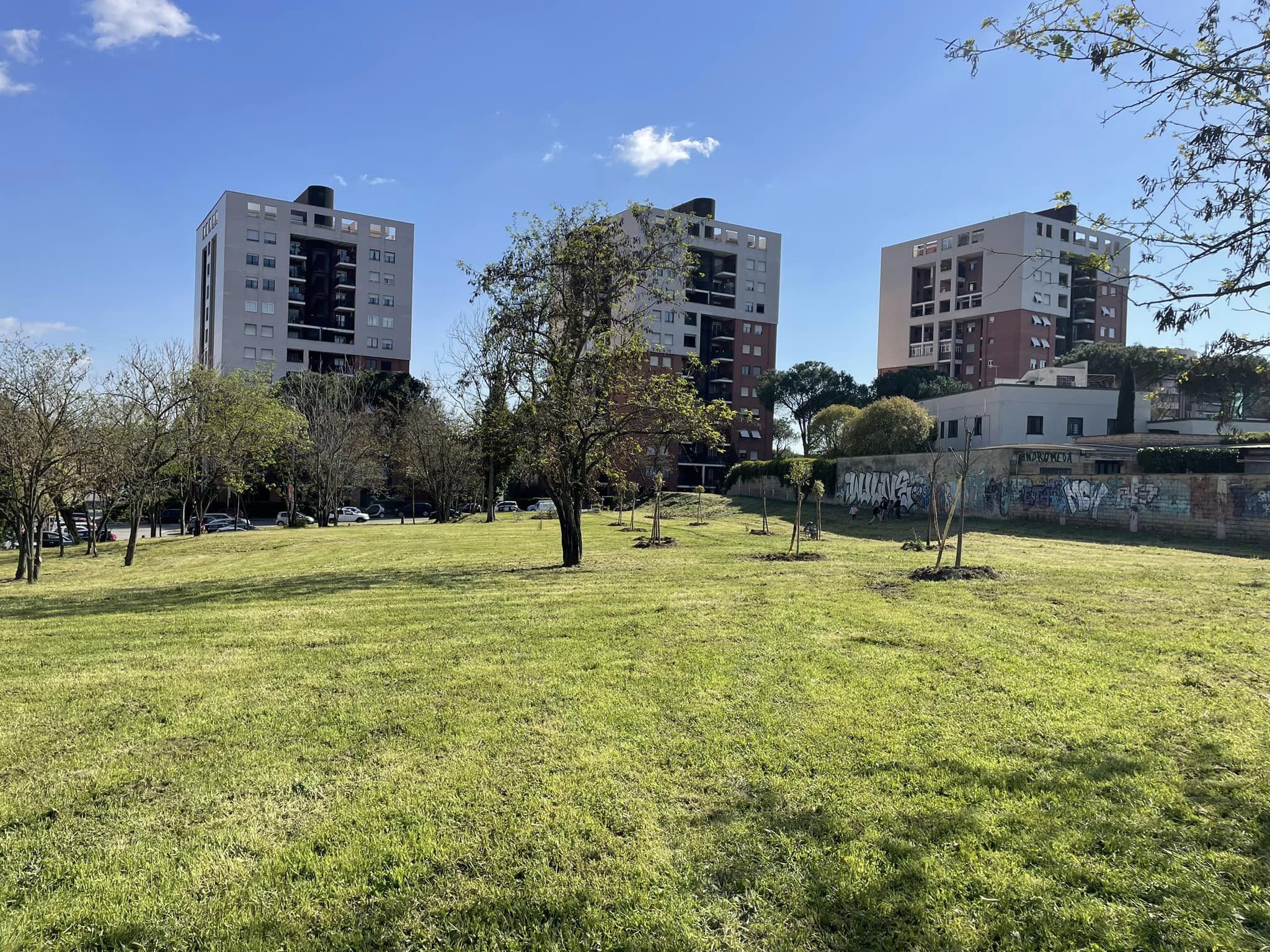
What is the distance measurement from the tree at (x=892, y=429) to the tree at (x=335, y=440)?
29.7m

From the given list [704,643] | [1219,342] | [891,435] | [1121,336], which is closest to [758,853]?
[704,643]

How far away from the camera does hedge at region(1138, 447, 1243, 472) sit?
24.9m

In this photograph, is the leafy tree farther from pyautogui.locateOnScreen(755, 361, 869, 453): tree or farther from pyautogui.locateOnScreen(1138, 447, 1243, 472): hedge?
pyautogui.locateOnScreen(1138, 447, 1243, 472): hedge

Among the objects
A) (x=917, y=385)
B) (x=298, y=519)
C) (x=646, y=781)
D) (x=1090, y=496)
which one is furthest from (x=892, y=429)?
(x=646, y=781)

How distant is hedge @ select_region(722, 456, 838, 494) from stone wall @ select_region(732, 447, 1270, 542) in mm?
4374

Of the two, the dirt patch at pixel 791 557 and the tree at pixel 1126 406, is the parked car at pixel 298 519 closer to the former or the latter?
the dirt patch at pixel 791 557

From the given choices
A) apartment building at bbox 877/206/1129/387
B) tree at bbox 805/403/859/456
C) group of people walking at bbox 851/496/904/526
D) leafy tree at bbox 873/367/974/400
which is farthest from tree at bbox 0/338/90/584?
apartment building at bbox 877/206/1129/387

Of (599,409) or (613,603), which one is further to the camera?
(599,409)

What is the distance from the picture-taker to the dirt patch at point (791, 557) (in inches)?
648

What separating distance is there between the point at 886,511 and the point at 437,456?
86.0ft

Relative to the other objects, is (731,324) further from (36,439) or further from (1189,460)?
(36,439)

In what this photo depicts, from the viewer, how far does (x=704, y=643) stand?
7.65 m

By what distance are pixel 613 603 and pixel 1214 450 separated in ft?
83.9

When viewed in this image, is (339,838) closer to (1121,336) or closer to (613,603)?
(613,603)
